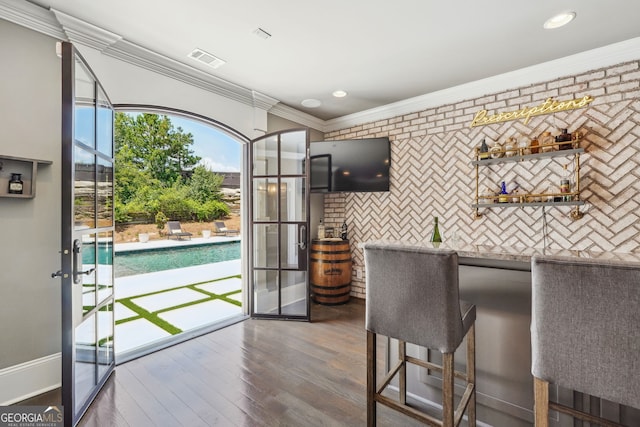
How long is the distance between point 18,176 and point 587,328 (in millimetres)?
3103

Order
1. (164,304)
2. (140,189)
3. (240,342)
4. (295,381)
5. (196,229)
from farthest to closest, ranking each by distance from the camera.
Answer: (196,229)
(140,189)
(164,304)
(240,342)
(295,381)

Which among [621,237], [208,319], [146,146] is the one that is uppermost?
[146,146]

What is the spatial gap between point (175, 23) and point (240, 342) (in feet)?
9.12

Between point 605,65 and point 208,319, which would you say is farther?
point 208,319

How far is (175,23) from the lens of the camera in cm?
218

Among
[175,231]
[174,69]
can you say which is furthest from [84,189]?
[175,231]

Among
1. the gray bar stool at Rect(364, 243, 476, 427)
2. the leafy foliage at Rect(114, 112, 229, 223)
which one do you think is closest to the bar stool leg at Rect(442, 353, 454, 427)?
the gray bar stool at Rect(364, 243, 476, 427)

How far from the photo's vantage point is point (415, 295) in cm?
132

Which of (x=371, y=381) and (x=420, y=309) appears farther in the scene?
(x=371, y=381)

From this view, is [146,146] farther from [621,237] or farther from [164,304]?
[621,237]

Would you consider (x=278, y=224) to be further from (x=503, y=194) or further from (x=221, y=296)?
(x=503, y=194)

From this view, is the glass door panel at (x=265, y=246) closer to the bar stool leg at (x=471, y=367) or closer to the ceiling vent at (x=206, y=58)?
the ceiling vent at (x=206, y=58)

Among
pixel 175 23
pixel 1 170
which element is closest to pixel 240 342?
pixel 1 170

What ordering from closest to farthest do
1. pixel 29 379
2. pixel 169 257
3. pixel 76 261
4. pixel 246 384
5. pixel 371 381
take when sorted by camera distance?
1. pixel 371 381
2. pixel 76 261
3. pixel 29 379
4. pixel 246 384
5. pixel 169 257
